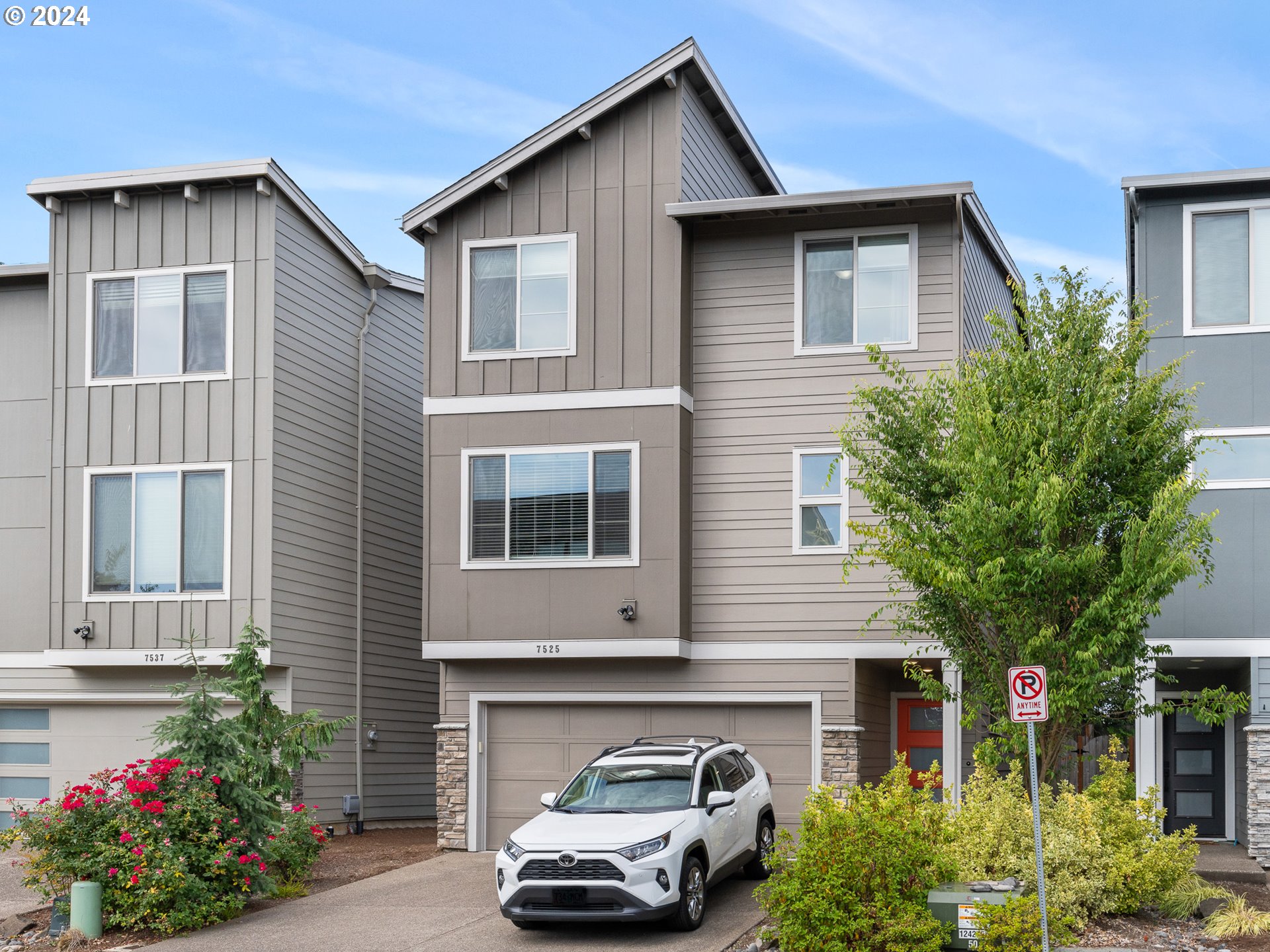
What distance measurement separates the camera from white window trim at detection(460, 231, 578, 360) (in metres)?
18.2

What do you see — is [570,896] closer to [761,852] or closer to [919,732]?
[761,852]

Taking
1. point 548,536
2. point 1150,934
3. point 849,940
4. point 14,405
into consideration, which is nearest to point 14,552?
point 14,405

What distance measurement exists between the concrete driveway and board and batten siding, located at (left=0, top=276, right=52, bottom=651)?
315 inches

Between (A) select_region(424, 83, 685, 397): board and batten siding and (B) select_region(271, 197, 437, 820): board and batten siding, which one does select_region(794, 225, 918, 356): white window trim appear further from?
(B) select_region(271, 197, 437, 820): board and batten siding

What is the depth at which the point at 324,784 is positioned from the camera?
20.0m

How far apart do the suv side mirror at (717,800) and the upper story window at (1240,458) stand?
733 cm

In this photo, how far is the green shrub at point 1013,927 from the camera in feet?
36.0

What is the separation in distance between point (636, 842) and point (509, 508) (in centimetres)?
676

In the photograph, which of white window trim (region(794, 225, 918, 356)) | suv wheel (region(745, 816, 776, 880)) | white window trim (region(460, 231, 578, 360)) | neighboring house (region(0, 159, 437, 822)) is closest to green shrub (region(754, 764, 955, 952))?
suv wheel (region(745, 816, 776, 880))

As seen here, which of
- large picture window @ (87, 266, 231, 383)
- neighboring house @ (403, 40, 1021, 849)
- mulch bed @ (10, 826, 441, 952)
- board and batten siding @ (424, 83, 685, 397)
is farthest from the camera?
large picture window @ (87, 266, 231, 383)

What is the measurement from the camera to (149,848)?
13422mm

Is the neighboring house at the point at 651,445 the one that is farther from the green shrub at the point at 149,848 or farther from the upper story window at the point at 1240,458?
the green shrub at the point at 149,848

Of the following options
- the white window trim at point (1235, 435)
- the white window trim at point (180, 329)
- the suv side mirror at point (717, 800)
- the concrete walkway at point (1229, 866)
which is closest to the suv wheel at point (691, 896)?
the suv side mirror at point (717, 800)

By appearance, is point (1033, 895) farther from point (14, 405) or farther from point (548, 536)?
point (14, 405)
